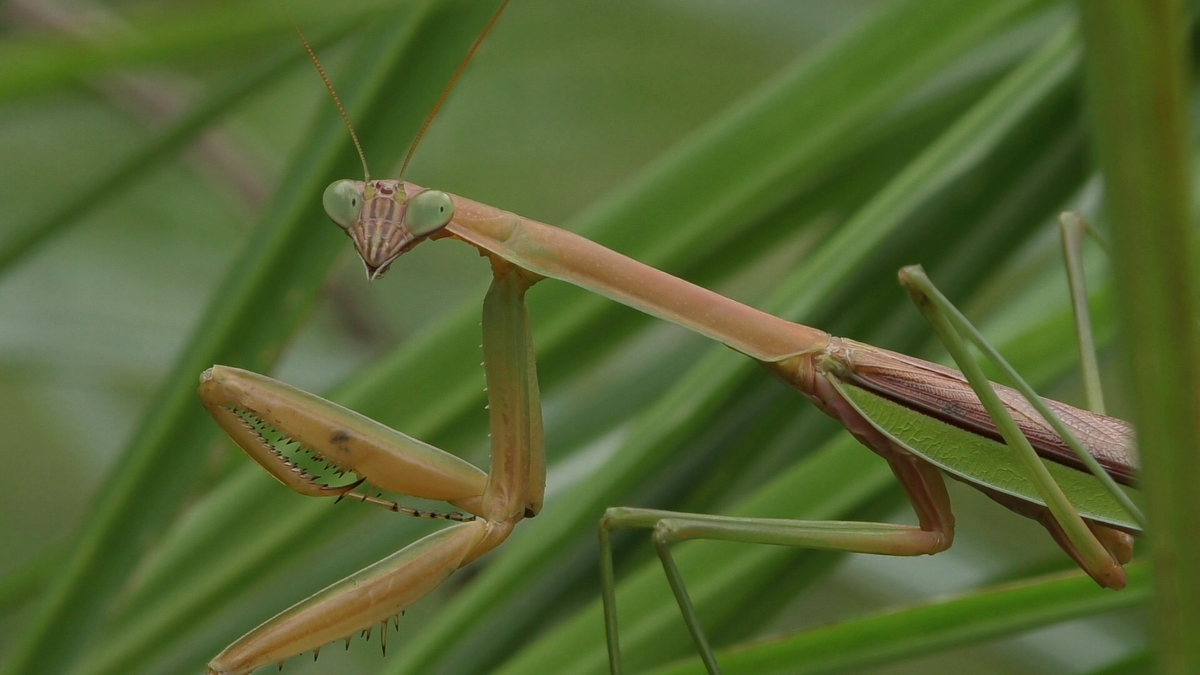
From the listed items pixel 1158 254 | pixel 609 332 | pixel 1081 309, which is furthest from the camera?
pixel 609 332

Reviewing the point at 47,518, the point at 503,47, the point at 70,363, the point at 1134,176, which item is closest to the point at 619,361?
the point at 70,363

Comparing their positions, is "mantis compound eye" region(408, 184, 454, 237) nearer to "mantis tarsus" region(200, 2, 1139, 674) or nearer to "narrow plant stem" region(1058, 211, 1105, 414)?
"mantis tarsus" region(200, 2, 1139, 674)

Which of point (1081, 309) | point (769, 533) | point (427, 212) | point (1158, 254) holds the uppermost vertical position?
point (427, 212)

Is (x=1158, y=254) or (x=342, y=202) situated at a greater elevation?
(x=342, y=202)

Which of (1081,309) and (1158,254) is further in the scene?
(1081,309)

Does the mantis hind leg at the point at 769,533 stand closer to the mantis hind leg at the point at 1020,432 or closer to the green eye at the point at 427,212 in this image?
the mantis hind leg at the point at 1020,432

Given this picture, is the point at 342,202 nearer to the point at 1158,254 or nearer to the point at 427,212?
the point at 427,212

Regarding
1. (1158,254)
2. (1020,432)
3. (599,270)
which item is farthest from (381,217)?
(1158,254)
